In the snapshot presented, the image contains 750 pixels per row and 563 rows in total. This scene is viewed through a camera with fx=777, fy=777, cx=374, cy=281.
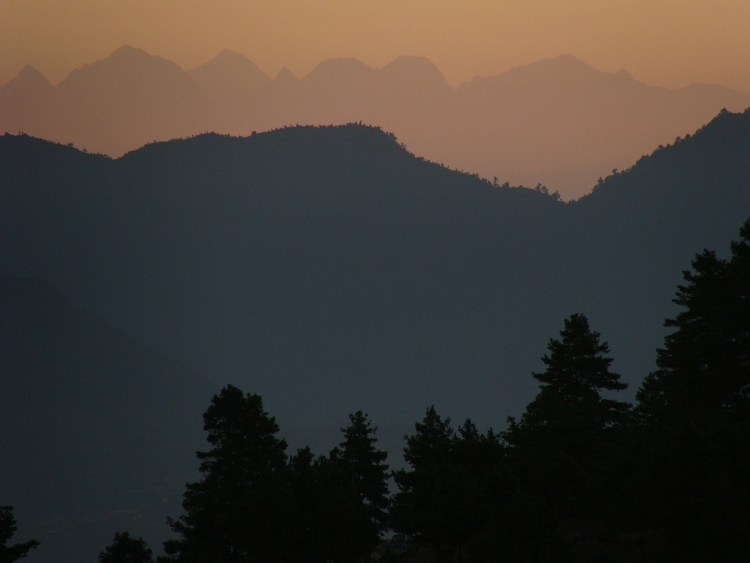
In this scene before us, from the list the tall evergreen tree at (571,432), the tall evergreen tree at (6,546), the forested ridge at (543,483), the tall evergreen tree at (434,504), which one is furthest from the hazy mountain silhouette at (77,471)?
the tall evergreen tree at (434,504)

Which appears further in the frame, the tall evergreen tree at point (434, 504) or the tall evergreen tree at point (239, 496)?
the tall evergreen tree at point (434, 504)

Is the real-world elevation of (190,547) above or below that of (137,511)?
below

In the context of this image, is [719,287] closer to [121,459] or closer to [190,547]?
[190,547]

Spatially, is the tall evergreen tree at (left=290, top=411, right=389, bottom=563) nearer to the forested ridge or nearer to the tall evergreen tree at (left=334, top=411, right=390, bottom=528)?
the forested ridge

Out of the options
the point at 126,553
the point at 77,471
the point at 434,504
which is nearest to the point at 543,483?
the point at 434,504

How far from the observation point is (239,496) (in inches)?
1296

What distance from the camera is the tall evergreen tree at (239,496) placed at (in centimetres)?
2717

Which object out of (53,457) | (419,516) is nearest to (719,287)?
(419,516)

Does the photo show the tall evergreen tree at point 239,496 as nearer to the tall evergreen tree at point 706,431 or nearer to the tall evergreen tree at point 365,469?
the tall evergreen tree at point 365,469

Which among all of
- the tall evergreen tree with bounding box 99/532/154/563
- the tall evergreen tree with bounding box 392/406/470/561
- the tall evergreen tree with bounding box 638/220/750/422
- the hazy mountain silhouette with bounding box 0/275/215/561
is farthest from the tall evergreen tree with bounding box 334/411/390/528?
the hazy mountain silhouette with bounding box 0/275/215/561

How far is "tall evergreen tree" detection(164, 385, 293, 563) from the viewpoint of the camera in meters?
27.2

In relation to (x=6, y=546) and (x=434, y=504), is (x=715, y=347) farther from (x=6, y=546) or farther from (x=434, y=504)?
(x=6, y=546)

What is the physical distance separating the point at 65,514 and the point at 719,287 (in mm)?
140439

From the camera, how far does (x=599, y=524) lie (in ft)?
100
